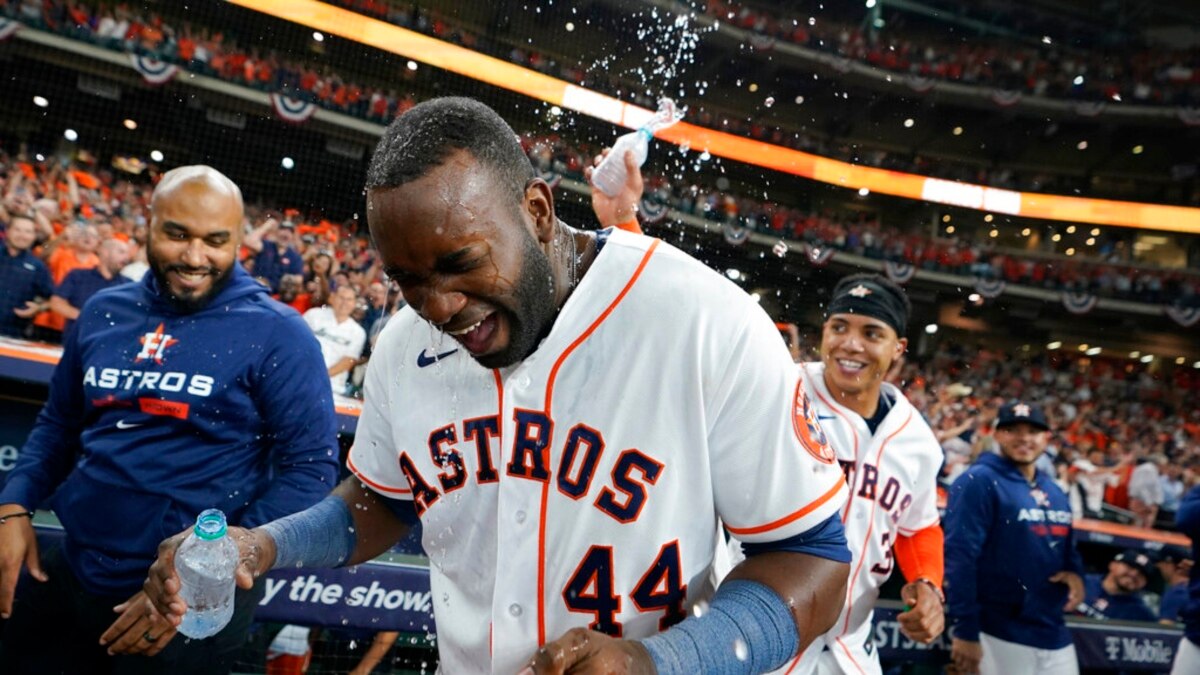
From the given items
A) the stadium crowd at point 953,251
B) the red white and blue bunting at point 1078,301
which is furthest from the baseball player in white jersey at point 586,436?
the red white and blue bunting at point 1078,301

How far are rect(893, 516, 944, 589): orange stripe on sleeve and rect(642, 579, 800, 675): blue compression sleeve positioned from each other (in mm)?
1963

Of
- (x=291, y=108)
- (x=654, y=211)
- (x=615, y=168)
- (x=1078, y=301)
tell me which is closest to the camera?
(x=615, y=168)

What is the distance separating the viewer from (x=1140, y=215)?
2297 centimetres

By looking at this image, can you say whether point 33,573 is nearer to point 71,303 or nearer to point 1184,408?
point 71,303

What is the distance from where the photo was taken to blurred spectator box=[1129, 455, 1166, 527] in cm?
1074

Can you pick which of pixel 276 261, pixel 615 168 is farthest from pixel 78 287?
pixel 615 168

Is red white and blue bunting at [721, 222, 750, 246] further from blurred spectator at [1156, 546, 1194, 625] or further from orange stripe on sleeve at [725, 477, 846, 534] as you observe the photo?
orange stripe on sleeve at [725, 477, 846, 534]

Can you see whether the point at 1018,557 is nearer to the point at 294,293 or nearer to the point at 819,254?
the point at 294,293

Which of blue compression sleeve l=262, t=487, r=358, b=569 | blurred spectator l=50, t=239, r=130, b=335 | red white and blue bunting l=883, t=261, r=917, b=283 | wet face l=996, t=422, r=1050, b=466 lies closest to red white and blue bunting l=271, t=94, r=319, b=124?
blurred spectator l=50, t=239, r=130, b=335

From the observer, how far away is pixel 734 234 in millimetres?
16062

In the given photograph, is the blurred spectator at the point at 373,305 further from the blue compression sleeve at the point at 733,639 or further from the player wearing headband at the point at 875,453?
the blue compression sleeve at the point at 733,639

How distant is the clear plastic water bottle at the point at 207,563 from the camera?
1449 mm

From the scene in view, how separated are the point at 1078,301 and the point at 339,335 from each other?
21.4m

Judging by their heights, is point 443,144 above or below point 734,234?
below
